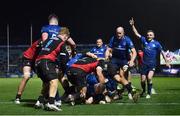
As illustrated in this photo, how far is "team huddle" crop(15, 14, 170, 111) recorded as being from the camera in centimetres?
980

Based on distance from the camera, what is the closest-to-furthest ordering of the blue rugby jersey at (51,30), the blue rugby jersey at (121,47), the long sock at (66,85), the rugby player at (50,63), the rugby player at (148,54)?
the rugby player at (50,63) → the blue rugby jersey at (51,30) → the long sock at (66,85) → the blue rugby jersey at (121,47) → the rugby player at (148,54)

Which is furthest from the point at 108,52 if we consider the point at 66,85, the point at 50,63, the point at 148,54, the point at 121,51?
the point at 50,63

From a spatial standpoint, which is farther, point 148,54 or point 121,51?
point 148,54

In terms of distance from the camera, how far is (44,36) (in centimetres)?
1099

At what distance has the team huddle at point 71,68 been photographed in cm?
980

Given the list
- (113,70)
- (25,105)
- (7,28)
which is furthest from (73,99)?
(7,28)

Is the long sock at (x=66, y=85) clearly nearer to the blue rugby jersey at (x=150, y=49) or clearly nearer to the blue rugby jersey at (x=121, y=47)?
the blue rugby jersey at (x=121, y=47)

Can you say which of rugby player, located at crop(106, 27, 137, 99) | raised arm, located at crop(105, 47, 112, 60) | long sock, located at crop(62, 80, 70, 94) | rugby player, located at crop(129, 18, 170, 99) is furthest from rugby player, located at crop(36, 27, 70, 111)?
rugby player, located at crop(129, 18, 170, 99)

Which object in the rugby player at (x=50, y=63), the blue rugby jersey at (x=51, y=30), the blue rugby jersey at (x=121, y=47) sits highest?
the blue rugby jersey at (x=51, y=30)

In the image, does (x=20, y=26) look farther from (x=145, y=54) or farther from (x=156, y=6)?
(x=145, y=54)

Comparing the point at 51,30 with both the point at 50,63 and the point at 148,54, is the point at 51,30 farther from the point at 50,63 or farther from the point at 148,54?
the point at 148,54

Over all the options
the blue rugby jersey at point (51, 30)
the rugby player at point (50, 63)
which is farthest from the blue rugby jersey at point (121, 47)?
the rugby player at point (50, 63)

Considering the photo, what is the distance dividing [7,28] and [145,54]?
89.0 feet

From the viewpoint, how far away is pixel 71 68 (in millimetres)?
11000
